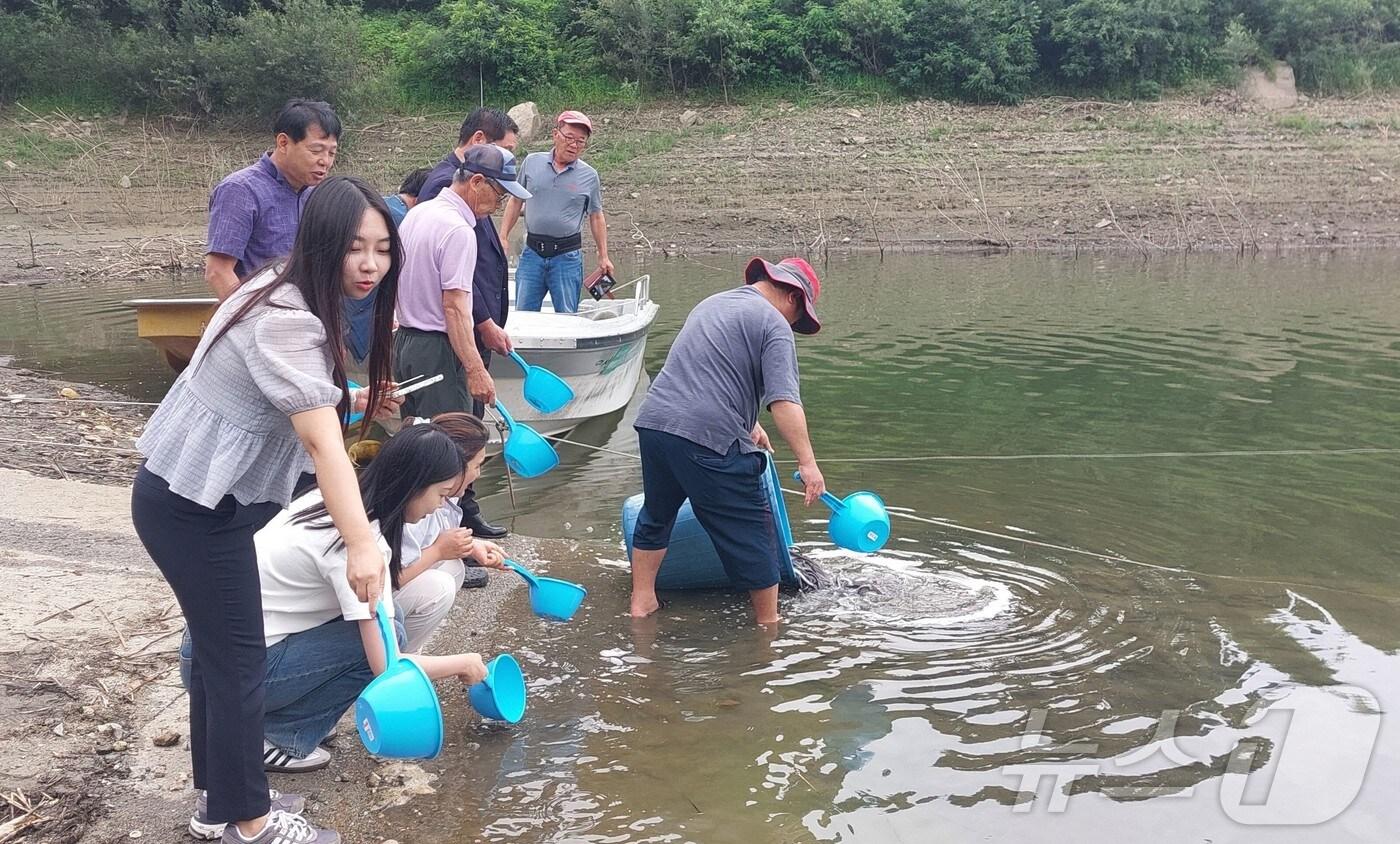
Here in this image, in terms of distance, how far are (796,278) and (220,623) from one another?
9.33ft

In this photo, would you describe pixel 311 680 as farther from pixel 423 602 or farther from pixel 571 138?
pixel 571 138

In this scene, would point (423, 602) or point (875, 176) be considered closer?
point (423, 602)

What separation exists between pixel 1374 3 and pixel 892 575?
1202 inches

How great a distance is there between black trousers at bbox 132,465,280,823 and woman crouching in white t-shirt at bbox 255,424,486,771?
0.34 metres

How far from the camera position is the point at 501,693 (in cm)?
405

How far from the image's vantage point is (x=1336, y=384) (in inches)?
428

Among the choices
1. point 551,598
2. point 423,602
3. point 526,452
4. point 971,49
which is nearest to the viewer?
point 423,602

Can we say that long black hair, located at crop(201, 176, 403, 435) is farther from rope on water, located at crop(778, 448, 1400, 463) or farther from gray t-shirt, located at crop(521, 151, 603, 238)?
gray t-shirt, located at crop(521, 151, 603, 238)

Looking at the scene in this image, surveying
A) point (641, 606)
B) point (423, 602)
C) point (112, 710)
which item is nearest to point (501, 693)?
point (423, 602)

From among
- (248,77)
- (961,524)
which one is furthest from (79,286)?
(961,524)

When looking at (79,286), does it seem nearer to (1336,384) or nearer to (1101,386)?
(1101,386)

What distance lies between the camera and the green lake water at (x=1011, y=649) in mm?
3797

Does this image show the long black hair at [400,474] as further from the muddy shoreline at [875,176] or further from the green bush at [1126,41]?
the green bush at [1126,41]

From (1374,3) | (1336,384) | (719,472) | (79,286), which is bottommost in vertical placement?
(79,286)
